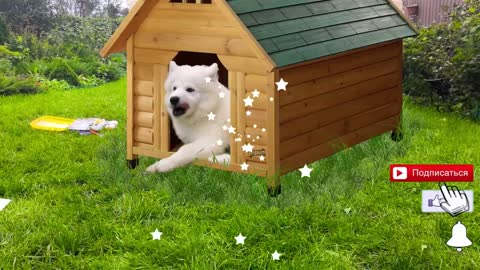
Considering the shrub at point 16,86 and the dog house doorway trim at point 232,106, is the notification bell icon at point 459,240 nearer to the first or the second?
the dog house doorway trim at point 232,106

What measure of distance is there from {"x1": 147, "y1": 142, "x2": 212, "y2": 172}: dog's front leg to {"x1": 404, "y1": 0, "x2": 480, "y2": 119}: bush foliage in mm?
2829

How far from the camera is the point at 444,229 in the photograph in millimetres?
3801

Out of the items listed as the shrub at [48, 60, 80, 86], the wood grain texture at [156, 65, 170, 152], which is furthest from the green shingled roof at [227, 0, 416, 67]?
the shrub at [48, 60, 80, 86]

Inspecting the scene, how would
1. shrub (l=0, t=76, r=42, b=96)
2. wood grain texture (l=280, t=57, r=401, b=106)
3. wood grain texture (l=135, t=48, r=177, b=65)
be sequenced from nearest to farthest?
wood grain texture (l=280, t=57, r=401, b=106) → wood grain texture (l=135, t=48, r=177, b=65) → shrub (l=0, t=76, r=42, b=96)

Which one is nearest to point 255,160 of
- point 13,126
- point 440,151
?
point 440,151

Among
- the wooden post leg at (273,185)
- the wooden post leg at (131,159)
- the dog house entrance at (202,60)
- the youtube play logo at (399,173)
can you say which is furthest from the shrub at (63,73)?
the youtube play logo at (399,173)

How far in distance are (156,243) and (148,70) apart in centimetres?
153

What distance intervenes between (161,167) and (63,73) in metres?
4.77

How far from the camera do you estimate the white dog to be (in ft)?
15.1

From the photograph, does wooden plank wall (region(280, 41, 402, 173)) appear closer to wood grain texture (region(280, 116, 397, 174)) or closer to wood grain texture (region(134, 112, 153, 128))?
wood grain texture (region(280, 116, 397, 174))

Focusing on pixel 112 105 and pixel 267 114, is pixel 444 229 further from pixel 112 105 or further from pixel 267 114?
pixel 112 105

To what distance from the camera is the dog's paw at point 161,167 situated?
4.71 meters

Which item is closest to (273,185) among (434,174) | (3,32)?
(434,174)

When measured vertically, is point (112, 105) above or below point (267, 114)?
below
